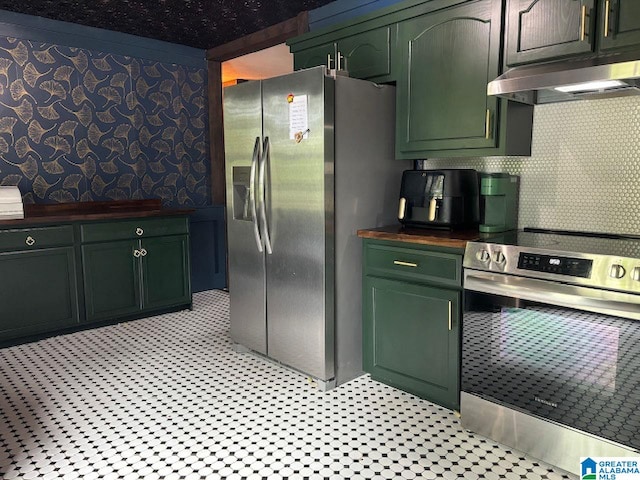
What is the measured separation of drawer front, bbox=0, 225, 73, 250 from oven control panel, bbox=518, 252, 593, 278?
10.2 feet

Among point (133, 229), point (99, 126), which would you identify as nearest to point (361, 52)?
point (133, 229)

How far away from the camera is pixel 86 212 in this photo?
405 centimetres

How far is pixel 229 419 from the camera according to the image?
7.92 ft

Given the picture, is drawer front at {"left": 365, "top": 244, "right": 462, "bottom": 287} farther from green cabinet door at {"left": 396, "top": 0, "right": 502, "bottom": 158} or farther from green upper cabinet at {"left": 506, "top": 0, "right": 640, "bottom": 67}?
green upper cabinet at {"left": 506, "top": 0, "right": 640, "bottom": 67}

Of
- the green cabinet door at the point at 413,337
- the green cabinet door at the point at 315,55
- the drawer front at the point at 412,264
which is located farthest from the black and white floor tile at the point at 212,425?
the green cabinet door at the point at 315,55

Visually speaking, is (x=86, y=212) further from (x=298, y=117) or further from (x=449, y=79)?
(x=449, y=79)

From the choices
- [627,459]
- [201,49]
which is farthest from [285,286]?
[201,49]

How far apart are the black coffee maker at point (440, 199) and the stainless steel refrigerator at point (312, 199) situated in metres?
0.20

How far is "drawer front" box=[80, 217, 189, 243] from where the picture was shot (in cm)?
369

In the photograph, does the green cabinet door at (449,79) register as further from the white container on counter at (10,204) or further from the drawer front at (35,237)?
the white container on counter at (10,204)

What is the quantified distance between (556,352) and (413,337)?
77 cm

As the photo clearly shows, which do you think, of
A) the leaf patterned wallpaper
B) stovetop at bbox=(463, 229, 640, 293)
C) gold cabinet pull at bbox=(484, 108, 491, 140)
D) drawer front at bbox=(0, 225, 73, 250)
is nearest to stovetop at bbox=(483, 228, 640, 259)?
stovetop at bbox=(463, 229, 640, 293)

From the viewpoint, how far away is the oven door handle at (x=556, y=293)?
173cm

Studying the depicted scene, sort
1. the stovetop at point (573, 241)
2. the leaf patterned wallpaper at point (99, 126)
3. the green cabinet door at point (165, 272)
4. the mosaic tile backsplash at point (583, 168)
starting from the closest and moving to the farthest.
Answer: the stovetop at point (573, 241), the mosaic tile backsplash at point (583, 168), the leaf patterned wallpaper at point (99, 126), the green cabinet door at point (165, 272)
